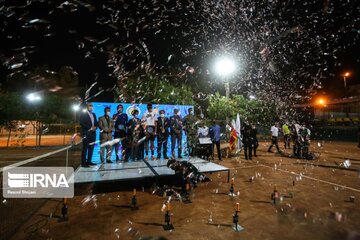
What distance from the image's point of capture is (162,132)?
1109 centimetres

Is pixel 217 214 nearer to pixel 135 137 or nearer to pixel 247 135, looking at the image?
pixel 135 137

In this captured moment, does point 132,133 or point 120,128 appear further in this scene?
point 132,133

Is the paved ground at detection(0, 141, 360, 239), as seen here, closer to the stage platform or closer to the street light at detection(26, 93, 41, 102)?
the stage platform

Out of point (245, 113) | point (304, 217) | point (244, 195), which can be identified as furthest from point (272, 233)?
point (245, 113)

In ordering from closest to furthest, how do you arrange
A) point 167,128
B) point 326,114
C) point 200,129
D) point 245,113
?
point 167,128 → point 200,129 → point 245,113 → point 326,114

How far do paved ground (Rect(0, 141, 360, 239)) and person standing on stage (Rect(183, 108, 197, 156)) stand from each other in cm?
409

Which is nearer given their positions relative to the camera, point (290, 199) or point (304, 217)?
point (304, 217)

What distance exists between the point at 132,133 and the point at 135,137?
0.24 meters

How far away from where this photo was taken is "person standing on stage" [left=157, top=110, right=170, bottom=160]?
36.5 ft

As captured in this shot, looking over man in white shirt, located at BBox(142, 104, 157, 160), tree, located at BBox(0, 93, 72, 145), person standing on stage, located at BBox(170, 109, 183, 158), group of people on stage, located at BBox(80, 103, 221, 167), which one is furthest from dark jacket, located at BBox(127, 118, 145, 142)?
tree, located at BBox(0, 93, 72, 145)

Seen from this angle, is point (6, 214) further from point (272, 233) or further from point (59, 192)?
point (272, 233)

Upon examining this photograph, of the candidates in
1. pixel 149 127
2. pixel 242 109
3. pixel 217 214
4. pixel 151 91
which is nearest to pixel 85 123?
pixel 149 127

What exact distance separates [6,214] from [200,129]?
9235 mm

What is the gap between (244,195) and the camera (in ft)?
24.5
